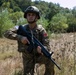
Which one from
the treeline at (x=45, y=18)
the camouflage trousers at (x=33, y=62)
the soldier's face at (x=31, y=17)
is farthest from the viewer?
the treeline at (x=45, y=18)

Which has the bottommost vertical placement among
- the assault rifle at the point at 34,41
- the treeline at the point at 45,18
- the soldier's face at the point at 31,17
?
the treeline at the point at 45,18

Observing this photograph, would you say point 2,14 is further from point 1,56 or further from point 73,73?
point 73,73

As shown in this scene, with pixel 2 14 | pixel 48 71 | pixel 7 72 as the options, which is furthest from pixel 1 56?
pixel 2 14

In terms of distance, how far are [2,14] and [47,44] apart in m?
28.3

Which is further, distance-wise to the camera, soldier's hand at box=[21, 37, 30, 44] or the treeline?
the treeline

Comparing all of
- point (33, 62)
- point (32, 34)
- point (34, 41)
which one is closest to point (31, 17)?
point (32, 34)

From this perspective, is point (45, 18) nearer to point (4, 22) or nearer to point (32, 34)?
point (4, 22)

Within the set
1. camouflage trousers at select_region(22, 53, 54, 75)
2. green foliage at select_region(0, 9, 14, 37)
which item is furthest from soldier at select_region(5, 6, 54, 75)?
green foliage at select_region(0, 9, 14, 37)

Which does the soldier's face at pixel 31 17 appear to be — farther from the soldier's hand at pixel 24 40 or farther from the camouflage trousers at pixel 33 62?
the camouflage trousers at pixel 33 62

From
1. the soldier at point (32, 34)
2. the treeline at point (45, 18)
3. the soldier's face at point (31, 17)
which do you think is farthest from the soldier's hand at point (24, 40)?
the treeline at point (45, 18)

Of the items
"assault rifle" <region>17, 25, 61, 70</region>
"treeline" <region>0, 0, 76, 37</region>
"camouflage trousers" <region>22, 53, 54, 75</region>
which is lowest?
"treeline" <region>0, 0, 76, 37</region>

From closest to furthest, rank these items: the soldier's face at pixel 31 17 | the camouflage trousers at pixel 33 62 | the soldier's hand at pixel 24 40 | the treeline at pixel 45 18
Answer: the soldier's hand at pixel 24 40 → the soldier's face at pixel 31 17 → the camouflage trousers at pixel 33 62 → the treeline at pixel 45 18

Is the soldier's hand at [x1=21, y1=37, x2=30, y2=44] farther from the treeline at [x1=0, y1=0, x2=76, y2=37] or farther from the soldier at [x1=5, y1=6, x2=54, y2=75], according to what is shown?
the treeline at [x1=0, y1=0, x2=76, y2=37]

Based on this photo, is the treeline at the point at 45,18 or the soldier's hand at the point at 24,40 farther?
the treeline at the point at 45,18
